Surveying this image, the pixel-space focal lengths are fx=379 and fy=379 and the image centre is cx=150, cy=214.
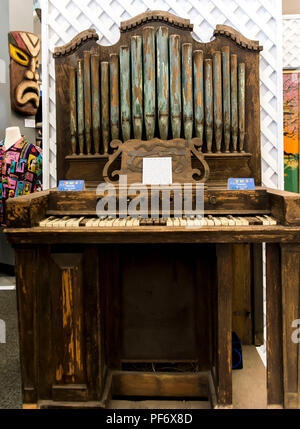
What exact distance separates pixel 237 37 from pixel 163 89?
1.90 feet

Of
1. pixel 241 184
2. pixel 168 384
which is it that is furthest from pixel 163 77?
pixel 168 384

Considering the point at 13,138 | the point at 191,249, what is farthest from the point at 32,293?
the point at 13,138

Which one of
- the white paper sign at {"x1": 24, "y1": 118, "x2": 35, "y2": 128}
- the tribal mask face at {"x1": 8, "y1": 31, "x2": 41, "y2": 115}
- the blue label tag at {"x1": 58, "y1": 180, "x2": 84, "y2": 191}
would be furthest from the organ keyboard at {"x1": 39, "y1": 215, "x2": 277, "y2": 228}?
the white paper sign at {"x1": 24, "y1": 118, "x2": 35, "y2": 128}

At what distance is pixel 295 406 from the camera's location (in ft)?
5.58

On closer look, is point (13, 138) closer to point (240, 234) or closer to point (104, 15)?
point (104, 15)

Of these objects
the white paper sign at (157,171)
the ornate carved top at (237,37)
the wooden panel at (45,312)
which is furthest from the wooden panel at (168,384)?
the ornate carved top at (237,37)

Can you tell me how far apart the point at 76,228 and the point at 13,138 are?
256 centimetres

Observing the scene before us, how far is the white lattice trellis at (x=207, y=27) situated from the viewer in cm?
246

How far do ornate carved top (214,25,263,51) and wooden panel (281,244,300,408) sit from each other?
1313 millimetres

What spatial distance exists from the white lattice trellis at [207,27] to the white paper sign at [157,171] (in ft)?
3.01

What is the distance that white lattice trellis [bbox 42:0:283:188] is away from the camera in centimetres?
246

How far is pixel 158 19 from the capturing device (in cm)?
226

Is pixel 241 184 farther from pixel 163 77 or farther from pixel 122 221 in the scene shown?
pixel 163 77

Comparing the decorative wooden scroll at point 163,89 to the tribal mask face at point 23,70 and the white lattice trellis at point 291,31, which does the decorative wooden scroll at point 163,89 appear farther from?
the tribal mask face at point 23,70
